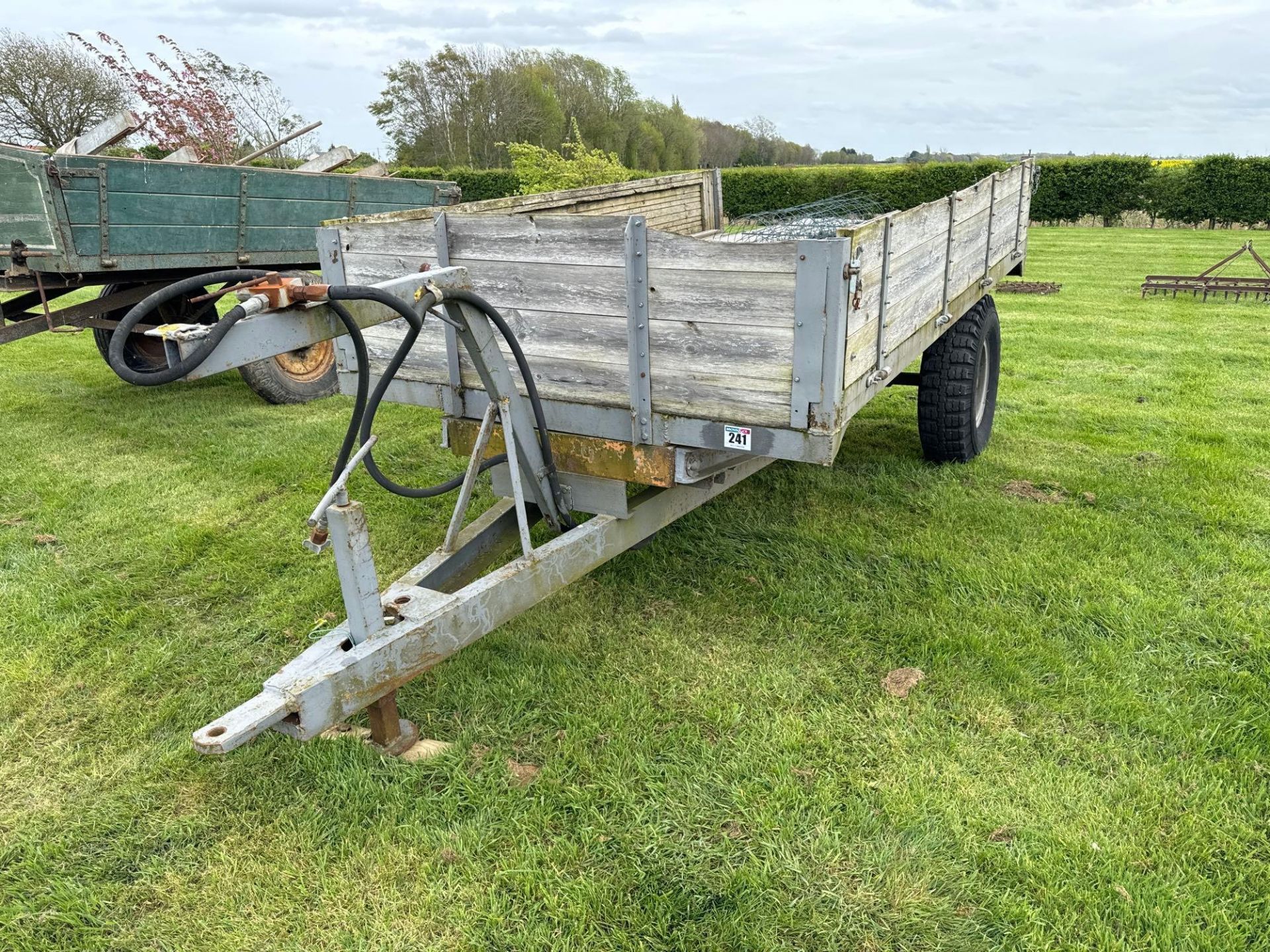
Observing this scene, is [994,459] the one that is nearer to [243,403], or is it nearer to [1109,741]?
[1109,741]

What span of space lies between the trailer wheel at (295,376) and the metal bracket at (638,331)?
4506 mm

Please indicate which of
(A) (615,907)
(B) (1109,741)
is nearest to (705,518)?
(B) (1109,741)

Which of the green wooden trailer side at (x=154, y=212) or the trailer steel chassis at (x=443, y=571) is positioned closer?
the trailer steel chassis at (x=443, y=571)

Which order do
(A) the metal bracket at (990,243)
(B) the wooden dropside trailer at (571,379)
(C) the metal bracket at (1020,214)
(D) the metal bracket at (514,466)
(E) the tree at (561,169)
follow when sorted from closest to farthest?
(B) the wooden dropside trailer at (571,379), (D) the metal bracket at (514,466), (A) the metal bracket at (990,243), (C) the metal bracket at (1020,214), (E) the tree at (561,169)

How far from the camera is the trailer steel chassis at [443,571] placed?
233 centimetres

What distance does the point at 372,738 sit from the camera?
113 inches

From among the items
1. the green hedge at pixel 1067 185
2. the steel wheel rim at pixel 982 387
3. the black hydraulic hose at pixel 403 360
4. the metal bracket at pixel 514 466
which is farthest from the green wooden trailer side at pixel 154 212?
the green hedge at pixel 1067 185

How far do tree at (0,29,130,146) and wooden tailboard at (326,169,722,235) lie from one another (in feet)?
66.6

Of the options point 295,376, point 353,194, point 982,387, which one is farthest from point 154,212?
point 982,387

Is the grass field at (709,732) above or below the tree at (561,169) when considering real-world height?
below

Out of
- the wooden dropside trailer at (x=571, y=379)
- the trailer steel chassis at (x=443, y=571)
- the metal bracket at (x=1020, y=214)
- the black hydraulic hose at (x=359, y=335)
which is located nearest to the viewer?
the black hydraulic hose at (x=359, y=335)

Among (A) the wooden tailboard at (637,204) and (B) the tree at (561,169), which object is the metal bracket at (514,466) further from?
(B) the tree at (561,169)

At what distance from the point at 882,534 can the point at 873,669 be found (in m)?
1.20

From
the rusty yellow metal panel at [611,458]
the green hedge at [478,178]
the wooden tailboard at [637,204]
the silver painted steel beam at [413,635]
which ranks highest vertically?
the green hedge at [478,178]
